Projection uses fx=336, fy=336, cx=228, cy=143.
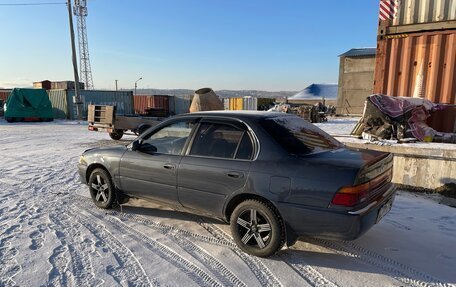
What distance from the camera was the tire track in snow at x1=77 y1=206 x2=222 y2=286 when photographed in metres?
3.11

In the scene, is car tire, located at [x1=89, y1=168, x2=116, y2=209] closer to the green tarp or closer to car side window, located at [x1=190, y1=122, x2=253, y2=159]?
car side window, located at [x1=190, y1=122, x2=253, y2=159]

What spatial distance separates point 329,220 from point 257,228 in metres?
0.79

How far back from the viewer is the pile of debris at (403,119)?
6707mm

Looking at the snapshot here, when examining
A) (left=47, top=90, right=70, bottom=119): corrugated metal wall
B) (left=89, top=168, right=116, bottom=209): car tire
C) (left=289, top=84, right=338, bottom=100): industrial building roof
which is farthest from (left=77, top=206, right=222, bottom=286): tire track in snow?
(left=289, top=84, right=338, bottom=100): industrial building roof

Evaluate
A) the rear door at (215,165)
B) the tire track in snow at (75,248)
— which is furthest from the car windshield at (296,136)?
the tire track in snow at (75,248)

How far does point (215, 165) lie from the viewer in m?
3.78

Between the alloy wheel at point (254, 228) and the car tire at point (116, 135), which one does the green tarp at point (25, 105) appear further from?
the alloy wheel at point (254, 228)

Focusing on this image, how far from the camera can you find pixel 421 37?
24.2 feet

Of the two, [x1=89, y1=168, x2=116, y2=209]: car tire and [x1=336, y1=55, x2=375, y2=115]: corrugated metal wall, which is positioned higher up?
[x1=336, y1=55, x2=375, y2=115]: corrugated metal wall

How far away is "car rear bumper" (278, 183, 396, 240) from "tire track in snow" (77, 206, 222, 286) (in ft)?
3.07

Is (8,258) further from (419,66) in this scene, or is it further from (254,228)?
(419,66)

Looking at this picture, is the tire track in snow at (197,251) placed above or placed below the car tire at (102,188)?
below

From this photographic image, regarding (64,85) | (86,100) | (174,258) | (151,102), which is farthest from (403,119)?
(64,85)

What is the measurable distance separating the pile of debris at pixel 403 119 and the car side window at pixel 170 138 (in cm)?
440
